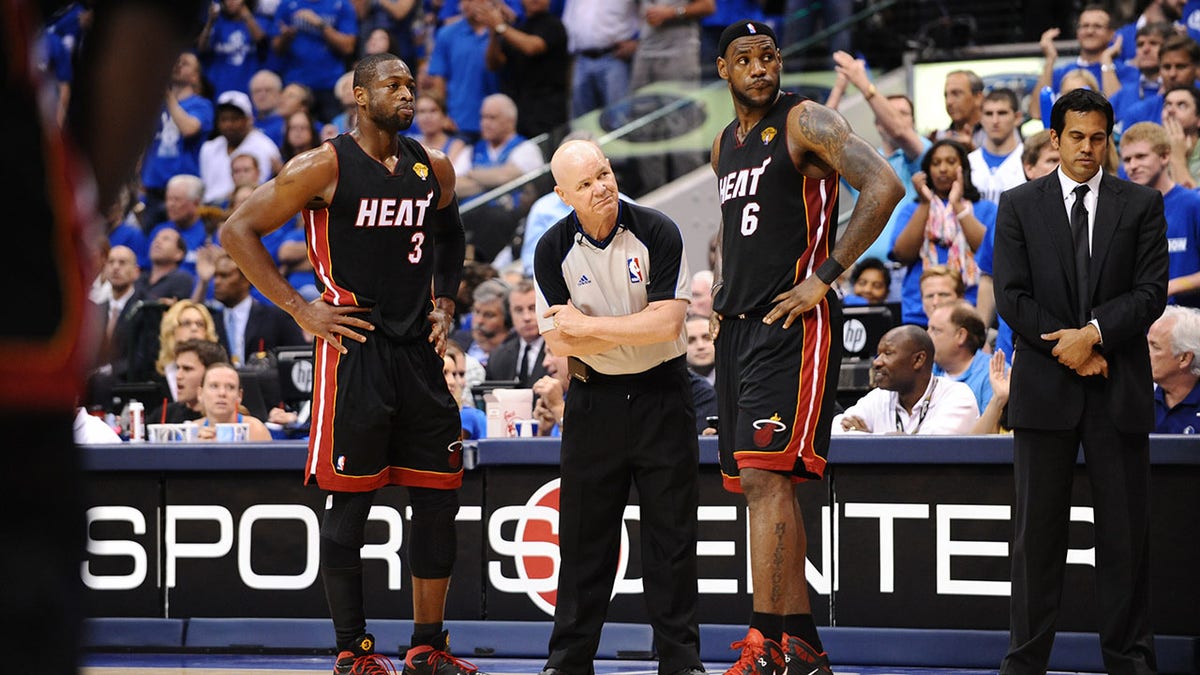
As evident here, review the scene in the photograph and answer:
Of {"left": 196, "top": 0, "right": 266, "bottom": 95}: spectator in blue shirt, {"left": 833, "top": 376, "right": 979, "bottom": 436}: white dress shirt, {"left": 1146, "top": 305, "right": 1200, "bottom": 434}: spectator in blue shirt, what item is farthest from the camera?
{"left": 196, "top": 0, "right": 266, "bottom": 95}: spectator in blue shirt

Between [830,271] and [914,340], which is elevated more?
[830,271]

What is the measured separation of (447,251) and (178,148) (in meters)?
9.55

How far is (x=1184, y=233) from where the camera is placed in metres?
8.36

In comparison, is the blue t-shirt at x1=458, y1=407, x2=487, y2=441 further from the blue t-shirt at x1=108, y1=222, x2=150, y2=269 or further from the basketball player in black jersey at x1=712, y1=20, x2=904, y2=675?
the blue t-shirt at x1=108, y1=222, x2=150, y2=269

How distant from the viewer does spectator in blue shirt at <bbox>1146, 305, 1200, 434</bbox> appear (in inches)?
273

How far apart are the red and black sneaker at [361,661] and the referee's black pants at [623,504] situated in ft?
2.25

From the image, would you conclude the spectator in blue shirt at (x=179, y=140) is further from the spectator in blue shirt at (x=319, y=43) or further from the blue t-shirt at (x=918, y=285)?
the blue t-shirt at (x=918, y=285)

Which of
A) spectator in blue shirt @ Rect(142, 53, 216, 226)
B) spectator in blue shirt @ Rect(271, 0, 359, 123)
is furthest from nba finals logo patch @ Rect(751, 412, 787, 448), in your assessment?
spectator in blue shirt @ Rect(142, 53, 216, 226)

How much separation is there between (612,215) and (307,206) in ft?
4.15

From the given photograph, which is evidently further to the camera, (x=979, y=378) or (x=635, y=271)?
(x=979, y=378)

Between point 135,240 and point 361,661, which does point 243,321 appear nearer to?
point 135,240

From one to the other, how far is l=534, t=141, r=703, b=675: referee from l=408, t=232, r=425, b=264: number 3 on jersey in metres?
0.54

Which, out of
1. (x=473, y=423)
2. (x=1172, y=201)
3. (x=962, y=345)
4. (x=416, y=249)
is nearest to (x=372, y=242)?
(x=416, y=249)

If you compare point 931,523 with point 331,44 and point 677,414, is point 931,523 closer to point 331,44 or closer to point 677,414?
point 677,414
